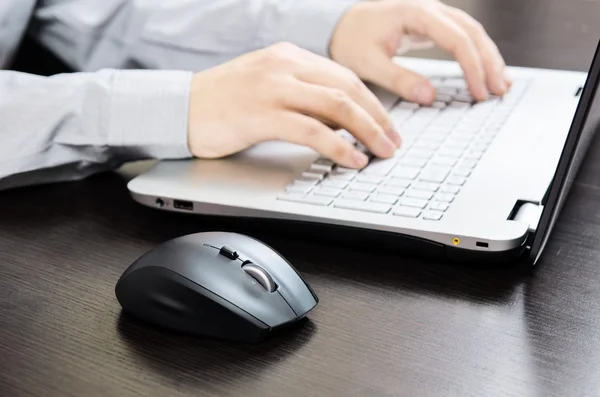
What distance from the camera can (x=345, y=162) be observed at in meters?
0.67

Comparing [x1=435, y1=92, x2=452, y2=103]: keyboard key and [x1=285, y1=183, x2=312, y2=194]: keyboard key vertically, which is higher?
[x1=285, y1=183, x2=312, y2=194]: keyboard key

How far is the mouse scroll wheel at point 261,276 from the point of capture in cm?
49

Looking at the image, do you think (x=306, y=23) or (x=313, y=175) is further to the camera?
(x=306, y=23)

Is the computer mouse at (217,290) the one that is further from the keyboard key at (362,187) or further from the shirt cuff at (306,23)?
the shirt cuff at (306,23)

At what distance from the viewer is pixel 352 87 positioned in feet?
2.36

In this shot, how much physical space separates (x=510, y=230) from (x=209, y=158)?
286mm

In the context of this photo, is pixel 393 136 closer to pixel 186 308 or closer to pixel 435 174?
pixel 435 174

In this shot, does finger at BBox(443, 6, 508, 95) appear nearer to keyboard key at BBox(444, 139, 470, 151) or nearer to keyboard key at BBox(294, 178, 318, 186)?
keyboard key at BBox(444, 139, 470, 151)

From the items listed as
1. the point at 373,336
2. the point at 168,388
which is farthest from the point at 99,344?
the point at 373,336

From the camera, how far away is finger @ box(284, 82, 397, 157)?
688 mm

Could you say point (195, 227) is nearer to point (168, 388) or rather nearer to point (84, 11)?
point (168, 388)

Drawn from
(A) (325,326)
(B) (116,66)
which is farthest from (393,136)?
(B) (116,66)

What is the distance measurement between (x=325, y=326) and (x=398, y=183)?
170 millimetres

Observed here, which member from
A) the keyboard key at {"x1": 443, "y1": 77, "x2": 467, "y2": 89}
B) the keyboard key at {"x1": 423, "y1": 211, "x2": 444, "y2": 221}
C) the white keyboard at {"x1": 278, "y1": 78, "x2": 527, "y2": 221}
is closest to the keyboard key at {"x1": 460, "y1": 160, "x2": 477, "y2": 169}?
the white keyboard at {"x1": 278, "y1": 78, "x2": 527, "y2": 221}
